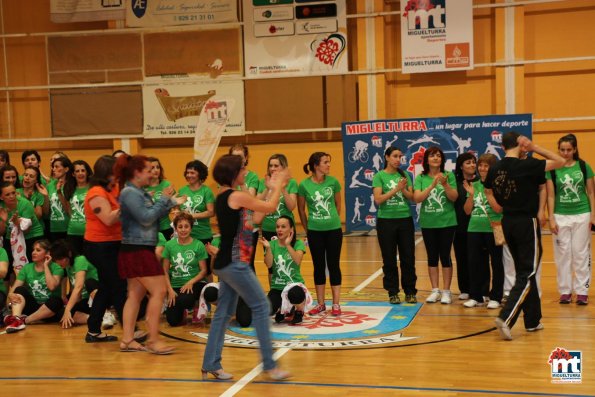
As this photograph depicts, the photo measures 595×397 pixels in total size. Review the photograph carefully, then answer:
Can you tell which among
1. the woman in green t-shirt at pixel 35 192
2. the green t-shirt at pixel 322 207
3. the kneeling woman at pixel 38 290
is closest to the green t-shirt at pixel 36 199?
the woman in green t-shirt at pixel 35 192

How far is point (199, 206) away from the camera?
734 cm

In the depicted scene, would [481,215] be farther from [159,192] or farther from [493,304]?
[159,192]

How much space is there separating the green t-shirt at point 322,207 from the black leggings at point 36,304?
2.55 meters

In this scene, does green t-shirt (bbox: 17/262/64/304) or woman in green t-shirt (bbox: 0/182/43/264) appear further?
woman in green t-shirt (bbox: 0/182/43/264)

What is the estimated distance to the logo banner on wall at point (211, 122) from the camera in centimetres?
1546

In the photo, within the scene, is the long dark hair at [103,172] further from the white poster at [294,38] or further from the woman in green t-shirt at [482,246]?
the white poster at [294,38]

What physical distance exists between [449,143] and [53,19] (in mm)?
8860

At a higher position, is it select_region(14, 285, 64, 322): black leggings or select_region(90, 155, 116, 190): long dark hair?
select_region(90, 155, 116, 190): long dark hair

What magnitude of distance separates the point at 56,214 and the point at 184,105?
8.35m

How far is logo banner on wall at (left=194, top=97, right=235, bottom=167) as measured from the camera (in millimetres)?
15461

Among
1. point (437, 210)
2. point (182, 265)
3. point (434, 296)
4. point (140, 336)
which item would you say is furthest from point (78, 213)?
point (434, 296)

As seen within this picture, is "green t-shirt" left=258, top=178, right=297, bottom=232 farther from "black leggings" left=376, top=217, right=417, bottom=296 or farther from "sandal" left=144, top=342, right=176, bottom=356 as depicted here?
"sandal" left=144, top=342, right=176, bottom=356

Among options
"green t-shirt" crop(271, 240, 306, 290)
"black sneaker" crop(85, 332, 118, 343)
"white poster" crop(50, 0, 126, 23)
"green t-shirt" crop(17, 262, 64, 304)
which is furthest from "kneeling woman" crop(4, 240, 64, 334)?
"white poster" crop(50, 0, 126, 23)

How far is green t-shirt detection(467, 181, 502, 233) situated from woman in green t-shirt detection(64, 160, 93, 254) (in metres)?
3.70
